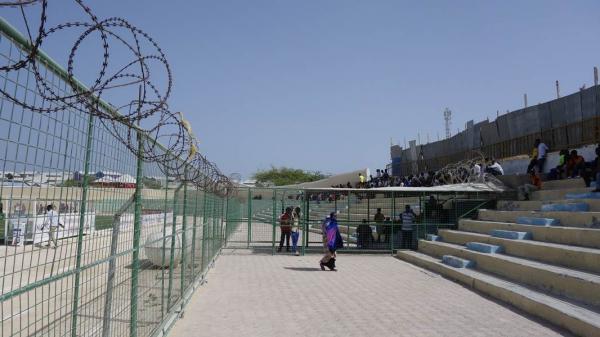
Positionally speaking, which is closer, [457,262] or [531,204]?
[457,262]

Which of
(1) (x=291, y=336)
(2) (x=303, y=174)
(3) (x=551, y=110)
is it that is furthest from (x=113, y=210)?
(2) (x=303, y=174)

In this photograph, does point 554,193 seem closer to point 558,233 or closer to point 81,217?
point 558,233

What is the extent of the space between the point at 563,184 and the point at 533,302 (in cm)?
950

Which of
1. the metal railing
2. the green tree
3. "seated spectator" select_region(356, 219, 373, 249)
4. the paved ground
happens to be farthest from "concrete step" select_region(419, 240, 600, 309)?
the green tree

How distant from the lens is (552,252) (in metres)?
10.5

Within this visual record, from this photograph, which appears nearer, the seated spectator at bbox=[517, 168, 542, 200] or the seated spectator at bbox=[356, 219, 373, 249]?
the seated spectator at bbox=[517, 168, 542, 200]

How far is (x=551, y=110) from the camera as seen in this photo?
68.5ft

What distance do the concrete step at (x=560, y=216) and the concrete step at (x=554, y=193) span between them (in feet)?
4.84

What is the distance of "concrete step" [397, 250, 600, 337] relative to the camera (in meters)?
7.12

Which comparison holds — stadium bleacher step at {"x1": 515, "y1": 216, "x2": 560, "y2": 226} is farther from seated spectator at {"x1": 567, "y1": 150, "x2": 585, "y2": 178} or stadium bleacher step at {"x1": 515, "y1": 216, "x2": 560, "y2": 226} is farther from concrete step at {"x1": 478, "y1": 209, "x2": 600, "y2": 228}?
seated spectator at {"x1": 567, "y1": 150, "x2": 585, "y2": 178}

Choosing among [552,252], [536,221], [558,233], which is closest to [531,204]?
[536,221]

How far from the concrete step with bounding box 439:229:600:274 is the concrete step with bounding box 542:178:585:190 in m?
3.92

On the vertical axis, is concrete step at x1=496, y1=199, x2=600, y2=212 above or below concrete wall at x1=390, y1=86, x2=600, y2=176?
below

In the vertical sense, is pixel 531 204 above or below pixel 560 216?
above
